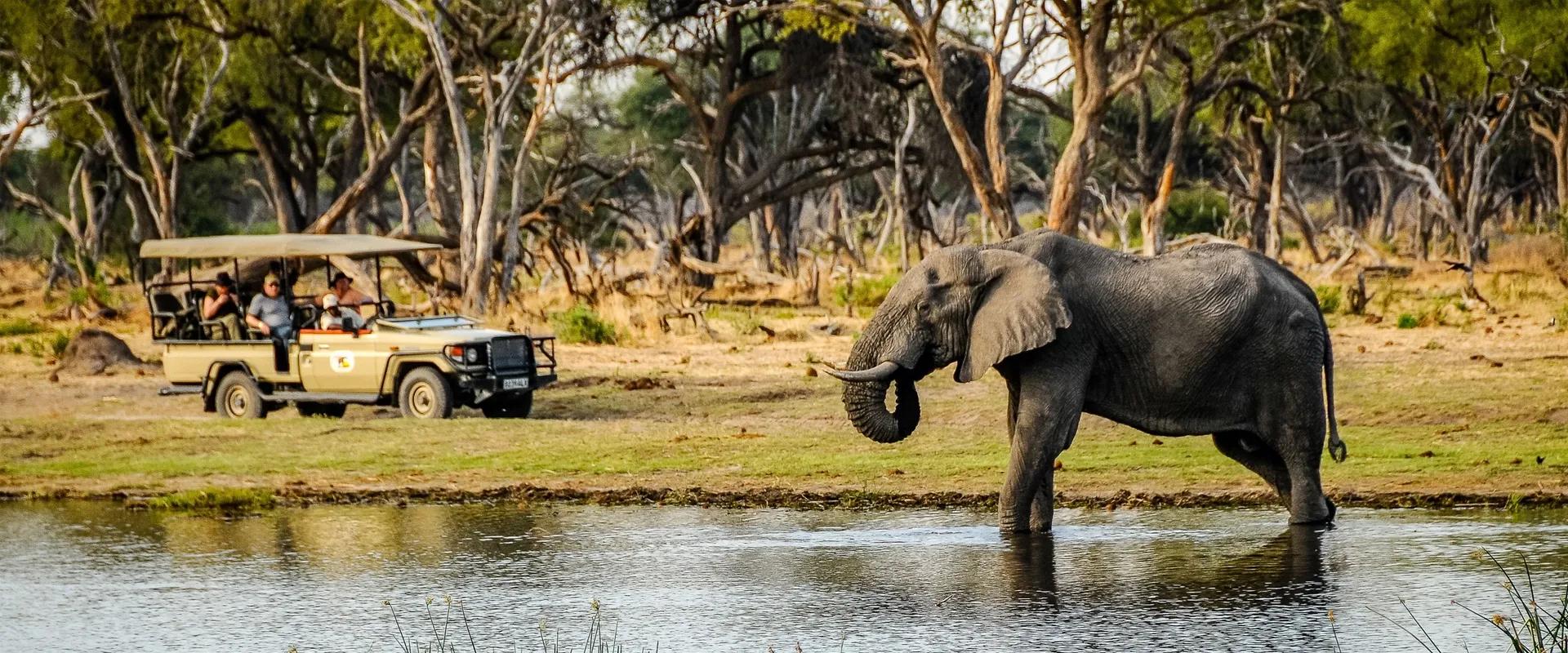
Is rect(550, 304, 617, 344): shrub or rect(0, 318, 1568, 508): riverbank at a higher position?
rect(550, 304, 617, 344): shrub

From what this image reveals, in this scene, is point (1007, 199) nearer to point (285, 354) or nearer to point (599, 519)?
point (285, 354)

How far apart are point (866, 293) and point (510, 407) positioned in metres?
14.0

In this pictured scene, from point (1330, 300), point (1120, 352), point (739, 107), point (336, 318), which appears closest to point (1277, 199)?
point (739, 107)

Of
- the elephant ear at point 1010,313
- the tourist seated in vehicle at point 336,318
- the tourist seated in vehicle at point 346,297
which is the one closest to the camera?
the elephant ear at point 1010,313

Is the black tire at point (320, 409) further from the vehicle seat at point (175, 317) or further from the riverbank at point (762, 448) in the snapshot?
the vehicle seat at point (175, 317)

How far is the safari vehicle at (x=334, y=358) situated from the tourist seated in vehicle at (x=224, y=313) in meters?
0.03

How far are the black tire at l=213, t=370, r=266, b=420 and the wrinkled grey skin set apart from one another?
10.0 meters

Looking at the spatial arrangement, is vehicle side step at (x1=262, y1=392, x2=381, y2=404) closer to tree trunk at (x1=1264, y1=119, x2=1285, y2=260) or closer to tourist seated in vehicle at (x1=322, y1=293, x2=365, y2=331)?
tourist seated in vehicle at (x1=322, y1=293, x2=365, y2=331)

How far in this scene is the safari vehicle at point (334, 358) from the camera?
17797 mm

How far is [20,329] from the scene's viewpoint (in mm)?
31750

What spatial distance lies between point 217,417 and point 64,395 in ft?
10.6

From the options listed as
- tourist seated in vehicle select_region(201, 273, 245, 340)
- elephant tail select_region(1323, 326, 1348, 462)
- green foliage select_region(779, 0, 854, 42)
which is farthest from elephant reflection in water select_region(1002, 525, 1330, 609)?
green foliage select_region(779, 0, 854, 42)

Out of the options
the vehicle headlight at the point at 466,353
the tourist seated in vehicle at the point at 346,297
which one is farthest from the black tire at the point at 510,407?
the tourist seated in vehicle at the point at 346,297

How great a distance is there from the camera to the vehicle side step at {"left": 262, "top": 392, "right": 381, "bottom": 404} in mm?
18297
